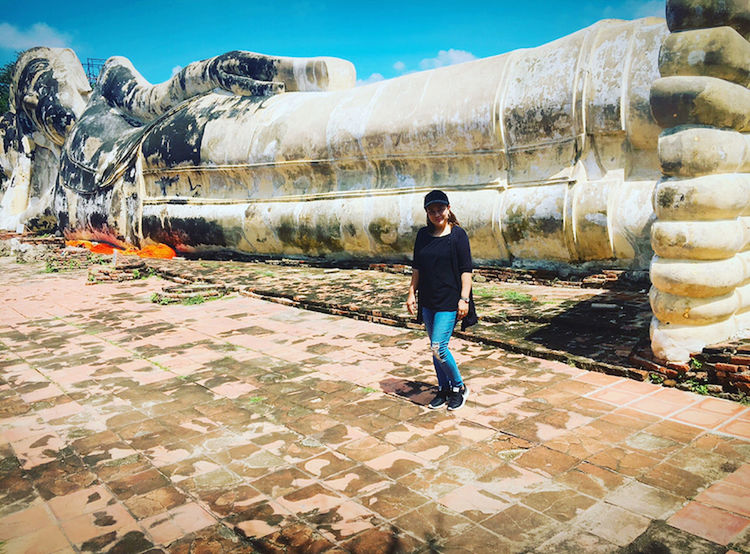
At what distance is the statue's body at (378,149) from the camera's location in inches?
238

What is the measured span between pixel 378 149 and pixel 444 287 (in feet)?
16.5

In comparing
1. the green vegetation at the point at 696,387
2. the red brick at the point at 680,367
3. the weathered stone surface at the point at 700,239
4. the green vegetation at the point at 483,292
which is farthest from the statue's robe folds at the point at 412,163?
the green vegetation at the point at 696,387

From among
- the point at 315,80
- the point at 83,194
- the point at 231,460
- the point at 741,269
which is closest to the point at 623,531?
the point at 231,460

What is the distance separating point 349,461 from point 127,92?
1167cm

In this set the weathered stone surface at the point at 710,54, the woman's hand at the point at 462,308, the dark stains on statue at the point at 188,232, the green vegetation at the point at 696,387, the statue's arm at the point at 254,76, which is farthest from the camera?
the statue's arm at the point at 254,76

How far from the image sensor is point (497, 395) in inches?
142

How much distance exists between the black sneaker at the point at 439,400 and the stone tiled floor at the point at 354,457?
96 mm

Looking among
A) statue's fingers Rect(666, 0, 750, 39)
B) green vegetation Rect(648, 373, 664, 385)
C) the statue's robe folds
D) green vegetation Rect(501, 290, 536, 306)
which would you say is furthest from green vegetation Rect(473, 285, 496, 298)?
statue's fingers Rect(666, 0, 750, 39)

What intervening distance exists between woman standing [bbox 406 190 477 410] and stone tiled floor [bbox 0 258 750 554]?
0.21 metres

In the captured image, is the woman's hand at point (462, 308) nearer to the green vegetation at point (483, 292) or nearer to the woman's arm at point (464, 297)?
the woman's arm at point (464, 297)

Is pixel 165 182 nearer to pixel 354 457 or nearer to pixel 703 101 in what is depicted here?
pixel 354 457

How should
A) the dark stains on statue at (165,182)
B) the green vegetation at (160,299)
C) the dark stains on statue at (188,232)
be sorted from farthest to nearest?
the dark stains on statue at (165,182)
the dark stains on statue at (188,232)
the green vegetation at (160,299)

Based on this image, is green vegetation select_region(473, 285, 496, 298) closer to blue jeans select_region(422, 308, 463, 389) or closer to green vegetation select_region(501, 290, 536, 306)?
green vegetation select_region(501, 290, 536, 306)

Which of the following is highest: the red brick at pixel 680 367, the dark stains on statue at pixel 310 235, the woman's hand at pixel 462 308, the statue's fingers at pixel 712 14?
the statue's fingers at pixel 712 14
